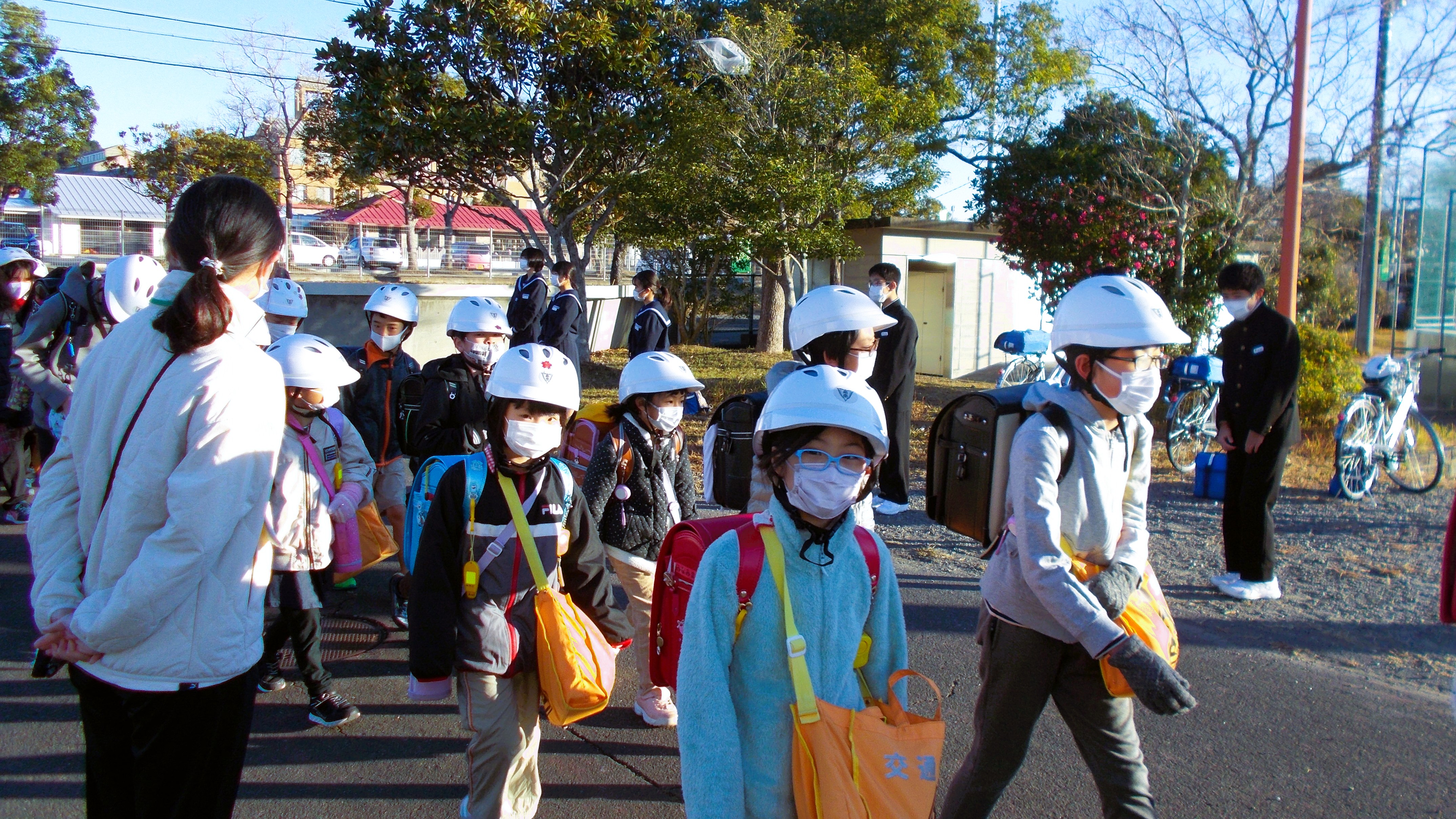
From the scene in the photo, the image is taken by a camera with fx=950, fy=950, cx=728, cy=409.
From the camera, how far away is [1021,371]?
43.2 feet

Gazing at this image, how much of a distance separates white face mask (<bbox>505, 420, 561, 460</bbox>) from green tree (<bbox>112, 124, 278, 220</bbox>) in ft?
110

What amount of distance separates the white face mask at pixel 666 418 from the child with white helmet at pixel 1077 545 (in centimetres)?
147

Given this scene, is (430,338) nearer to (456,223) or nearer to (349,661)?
(349,661)

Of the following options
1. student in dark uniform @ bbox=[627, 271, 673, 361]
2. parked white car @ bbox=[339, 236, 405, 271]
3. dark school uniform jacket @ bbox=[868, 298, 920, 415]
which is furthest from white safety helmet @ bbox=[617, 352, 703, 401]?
parked white car @ bbox=[339, 236, 405, 271]

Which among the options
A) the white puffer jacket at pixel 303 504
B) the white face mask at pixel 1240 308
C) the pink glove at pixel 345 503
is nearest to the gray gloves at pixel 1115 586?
the white puffer jacket at pixel 303 504

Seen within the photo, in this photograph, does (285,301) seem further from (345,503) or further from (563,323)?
(563,323)

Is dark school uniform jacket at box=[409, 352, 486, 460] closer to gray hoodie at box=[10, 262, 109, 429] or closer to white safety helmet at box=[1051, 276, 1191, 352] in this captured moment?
white safety helmet at box=[1051, 276, 1191, 352]

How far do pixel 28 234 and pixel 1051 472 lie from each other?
139ft

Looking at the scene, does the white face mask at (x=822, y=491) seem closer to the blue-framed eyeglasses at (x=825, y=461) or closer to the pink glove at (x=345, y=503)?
the blue-framed eyeglasses at (x=825, y=461)

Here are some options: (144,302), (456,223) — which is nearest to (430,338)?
(144,302)

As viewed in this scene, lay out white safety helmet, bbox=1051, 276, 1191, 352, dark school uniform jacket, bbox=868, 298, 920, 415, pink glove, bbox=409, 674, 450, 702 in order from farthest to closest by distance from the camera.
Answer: dark school uniform jacket, bbox=868, 298, 920, 415 < pink glove, bbox=409, 674, 450, 702 < white safety helmet, bbox=1051, 276, 1191, 352

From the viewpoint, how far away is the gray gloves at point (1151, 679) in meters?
2.33

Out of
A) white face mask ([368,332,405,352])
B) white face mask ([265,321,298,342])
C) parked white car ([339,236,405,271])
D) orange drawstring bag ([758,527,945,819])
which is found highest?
parked white car ([339,236,405,271])

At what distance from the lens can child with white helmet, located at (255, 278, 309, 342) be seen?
5402mm
